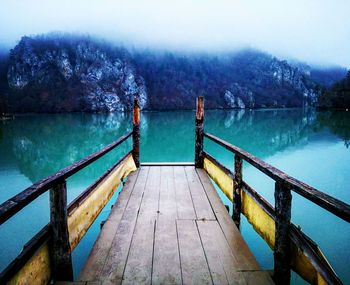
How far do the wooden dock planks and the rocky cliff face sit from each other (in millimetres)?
104148

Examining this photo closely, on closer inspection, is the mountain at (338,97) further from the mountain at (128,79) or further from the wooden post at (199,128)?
the wooden post at (199,128)

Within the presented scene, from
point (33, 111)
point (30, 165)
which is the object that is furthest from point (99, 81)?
point (30, 165)

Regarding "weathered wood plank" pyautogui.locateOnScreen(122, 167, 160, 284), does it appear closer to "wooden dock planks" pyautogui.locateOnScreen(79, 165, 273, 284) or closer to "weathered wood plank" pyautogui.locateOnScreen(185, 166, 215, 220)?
"wooden dock planks" pyautogui.locateOnScreen(79, 165, 273, 284)

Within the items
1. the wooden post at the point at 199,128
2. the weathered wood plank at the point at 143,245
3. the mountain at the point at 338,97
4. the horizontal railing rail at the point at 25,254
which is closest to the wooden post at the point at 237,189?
the weathered wood plank at the point at 143,245

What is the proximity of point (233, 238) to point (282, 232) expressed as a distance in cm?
105

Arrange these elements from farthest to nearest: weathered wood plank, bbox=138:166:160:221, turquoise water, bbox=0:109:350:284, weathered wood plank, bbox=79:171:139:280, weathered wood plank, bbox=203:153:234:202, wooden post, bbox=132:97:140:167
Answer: wooden post, bbox=132:97:140:167
turquoise water, bbox=0:109:350:284
weathered wood plank, bbox=203:153:234:202
weathered wood plank, bbox=138:166:160:221
weathered wood plank, bbox=79:171:139:280

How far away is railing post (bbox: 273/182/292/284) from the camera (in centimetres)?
210

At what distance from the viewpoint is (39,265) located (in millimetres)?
2008

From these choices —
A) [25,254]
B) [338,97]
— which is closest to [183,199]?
[25,254]

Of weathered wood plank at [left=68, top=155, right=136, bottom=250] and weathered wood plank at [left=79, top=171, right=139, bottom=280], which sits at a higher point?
weathered wood plank at [left=68, top=155, right=136, bottom=250]

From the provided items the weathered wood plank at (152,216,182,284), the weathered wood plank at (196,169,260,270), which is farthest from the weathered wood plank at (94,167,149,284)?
the weathered wood plank at (196,169,260,270)

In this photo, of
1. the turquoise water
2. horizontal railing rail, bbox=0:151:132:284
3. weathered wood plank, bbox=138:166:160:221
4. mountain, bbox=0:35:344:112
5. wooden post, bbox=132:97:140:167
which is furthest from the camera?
mountain, bbox=0:35:344:112

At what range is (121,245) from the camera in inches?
117

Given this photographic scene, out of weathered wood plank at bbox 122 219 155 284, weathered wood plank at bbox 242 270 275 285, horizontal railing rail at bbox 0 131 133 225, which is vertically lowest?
weathered wood plank at bbox 242 270 275 285
